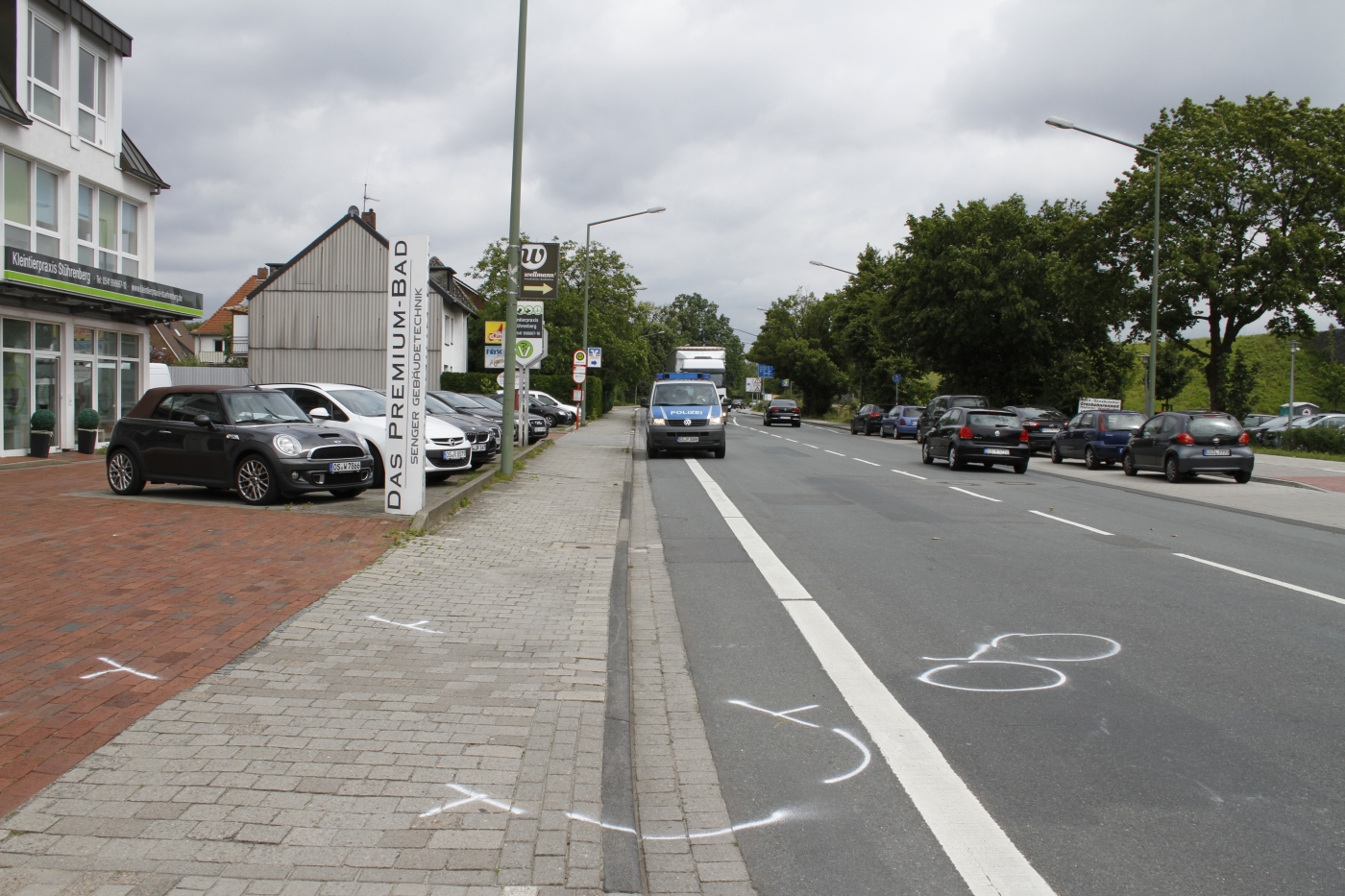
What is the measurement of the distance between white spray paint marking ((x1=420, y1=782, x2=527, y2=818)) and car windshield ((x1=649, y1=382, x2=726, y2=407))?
21.8 metres

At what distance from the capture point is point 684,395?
85.1ft

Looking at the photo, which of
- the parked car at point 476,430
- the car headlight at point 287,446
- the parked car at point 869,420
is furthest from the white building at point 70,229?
the parked car at point 869,420

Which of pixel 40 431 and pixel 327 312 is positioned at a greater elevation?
pixel 327 312

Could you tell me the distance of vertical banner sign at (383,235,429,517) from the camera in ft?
36.9

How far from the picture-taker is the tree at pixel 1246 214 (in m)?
34.1

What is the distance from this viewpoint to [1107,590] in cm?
840

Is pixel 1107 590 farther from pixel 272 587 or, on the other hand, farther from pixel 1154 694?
pixel 272 587

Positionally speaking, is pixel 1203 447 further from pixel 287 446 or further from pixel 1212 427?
pixel 287 446

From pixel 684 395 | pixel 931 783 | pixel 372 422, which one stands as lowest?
pixel 931 783

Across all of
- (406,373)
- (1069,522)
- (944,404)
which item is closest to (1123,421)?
(944,404)

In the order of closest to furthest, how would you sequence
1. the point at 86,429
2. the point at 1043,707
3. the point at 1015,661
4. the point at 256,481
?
the point at 1043,707
the point at 1015,661
the point at 256,481
the point at 86,429

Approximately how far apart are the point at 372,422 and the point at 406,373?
3.96 meters

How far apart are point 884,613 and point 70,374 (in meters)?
21.2

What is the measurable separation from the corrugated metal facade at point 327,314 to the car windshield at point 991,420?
3038 cm
